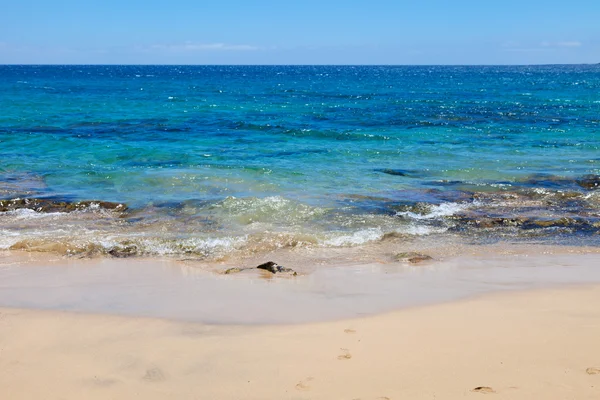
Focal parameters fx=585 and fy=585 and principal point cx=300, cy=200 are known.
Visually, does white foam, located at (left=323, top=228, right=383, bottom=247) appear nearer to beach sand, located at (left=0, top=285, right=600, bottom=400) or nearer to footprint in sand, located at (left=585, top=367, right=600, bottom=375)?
beach sand, located at (left=0, top=285, right=600, bottom=400)

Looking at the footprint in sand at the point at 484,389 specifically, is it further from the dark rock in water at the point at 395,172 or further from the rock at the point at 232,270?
the dark rock in water at the point at 395,172

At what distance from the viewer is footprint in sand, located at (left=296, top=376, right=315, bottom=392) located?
468cm

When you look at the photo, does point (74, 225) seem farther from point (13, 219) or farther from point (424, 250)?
point (424, 250)

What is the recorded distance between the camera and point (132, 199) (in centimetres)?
1262

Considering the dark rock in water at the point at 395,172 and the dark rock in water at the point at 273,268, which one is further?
the dark rock in water at the point at 395,172

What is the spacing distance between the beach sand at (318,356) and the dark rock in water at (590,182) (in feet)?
27.0

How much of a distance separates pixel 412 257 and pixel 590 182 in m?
7.72

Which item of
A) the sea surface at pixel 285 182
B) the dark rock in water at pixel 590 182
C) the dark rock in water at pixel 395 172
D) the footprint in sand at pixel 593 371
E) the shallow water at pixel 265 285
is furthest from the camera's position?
the dark rock in water at pixel 395 172

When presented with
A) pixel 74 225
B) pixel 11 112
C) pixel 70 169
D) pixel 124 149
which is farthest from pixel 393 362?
pixel 11 112

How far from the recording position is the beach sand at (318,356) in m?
4.66

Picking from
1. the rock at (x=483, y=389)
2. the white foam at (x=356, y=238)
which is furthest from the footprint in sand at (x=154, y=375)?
the white foam at (x=356, y=238)

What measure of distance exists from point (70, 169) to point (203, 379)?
1273 cm

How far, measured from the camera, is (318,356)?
5242 millimetres

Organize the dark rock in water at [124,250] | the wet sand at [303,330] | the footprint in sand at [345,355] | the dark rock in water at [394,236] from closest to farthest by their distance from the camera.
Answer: the wet sand at [303,330] < the footprint in sand at [345,355] < the dark rock in water at [124,250] < the dark rock in water at [394,236]
